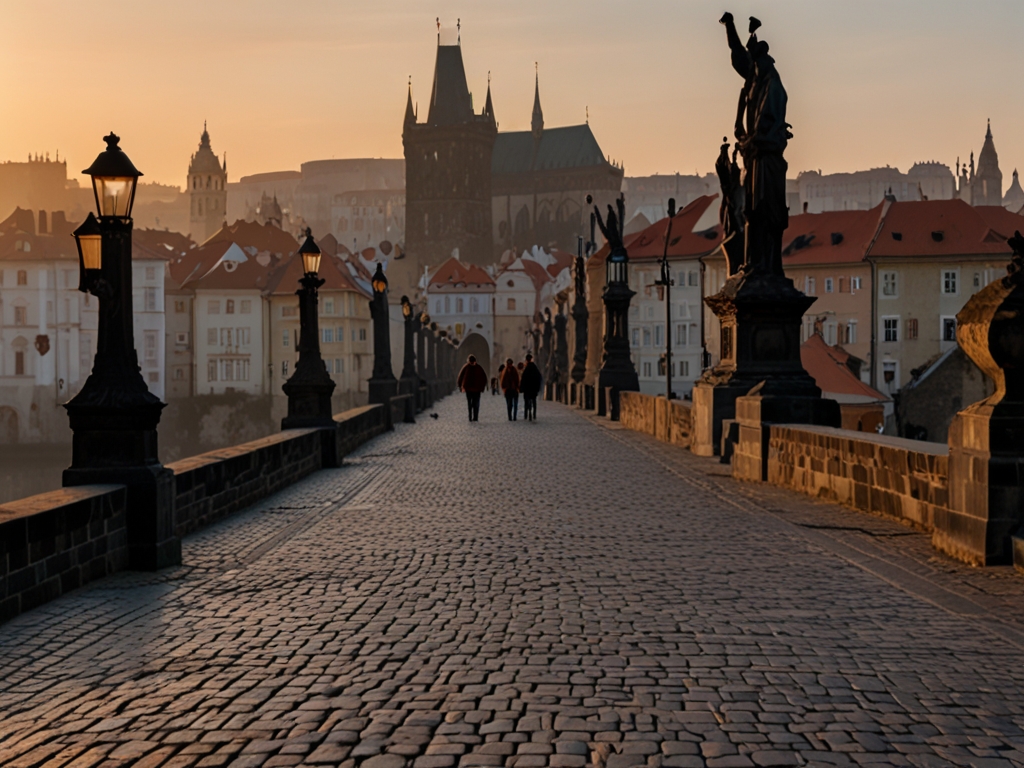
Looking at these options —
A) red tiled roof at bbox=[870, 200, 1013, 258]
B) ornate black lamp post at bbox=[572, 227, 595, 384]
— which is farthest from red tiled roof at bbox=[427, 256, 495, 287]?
ornate black lamp post at bbox=[572, 227, 595, 384]

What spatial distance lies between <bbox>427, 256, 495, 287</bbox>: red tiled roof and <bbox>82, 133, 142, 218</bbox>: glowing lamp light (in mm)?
121198

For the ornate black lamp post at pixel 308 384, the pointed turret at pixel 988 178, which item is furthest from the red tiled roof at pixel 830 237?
the pointed turret at pixel 988 178

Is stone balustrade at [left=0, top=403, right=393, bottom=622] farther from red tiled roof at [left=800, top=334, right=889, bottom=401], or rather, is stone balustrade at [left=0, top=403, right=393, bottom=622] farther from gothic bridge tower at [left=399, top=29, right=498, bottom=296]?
gothic bridge tower at [left=399, top=29, right=498, bottom=296]

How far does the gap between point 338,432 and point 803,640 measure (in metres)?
14.6

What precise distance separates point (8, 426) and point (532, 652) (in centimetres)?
9141

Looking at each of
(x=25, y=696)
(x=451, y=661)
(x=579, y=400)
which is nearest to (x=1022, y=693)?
(x=451, y=661)

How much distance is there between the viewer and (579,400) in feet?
150

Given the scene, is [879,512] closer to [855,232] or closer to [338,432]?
[338,432]

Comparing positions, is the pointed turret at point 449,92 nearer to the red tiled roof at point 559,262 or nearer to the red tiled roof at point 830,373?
the red tiled roof at point 559,262

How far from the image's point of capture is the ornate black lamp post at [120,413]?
928 cm

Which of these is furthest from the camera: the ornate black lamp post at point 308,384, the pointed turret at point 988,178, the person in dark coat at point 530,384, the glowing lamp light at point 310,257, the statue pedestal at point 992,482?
the pointed turret at point 988,178

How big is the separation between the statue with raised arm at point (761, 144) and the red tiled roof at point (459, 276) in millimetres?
113613

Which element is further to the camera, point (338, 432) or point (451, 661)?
point (338, 432)

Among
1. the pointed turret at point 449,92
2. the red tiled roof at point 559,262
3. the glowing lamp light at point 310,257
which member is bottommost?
the glowing lamp light at point 310,257
